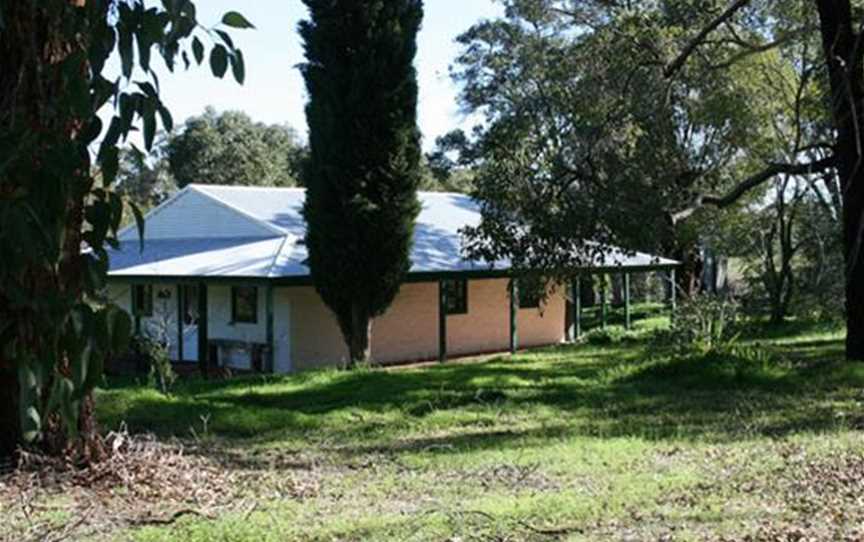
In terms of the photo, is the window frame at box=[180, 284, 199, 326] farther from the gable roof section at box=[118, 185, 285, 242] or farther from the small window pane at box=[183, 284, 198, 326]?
the gable roof section at box=[118, 185, 285, 242]

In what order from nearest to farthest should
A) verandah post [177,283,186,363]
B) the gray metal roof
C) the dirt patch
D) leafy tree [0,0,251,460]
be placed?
leafy tree [0,0,251,460] → the dirt patch → the gray metal roof → verandah post [177,283,186,363]

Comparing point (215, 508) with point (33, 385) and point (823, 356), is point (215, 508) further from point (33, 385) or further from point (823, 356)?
point (823, 356)

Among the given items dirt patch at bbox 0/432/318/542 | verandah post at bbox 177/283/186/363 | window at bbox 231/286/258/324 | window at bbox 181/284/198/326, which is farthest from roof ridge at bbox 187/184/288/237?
dirt patch at bbox 0/432/318/542

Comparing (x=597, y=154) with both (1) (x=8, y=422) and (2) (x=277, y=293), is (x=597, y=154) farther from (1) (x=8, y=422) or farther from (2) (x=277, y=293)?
(1) (x=8, y=422)

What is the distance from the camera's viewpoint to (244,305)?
2366 centimetres

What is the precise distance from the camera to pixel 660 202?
16828 mm

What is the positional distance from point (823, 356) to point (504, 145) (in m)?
6.40

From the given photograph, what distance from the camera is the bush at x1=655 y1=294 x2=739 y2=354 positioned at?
1688 cm

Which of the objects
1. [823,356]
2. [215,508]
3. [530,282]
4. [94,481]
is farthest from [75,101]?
[823,356]

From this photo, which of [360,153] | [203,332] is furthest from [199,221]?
[360,153]

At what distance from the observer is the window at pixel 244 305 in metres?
23.3

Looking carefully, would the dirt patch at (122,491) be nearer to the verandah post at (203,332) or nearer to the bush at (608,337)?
the verandah post at (203,332)

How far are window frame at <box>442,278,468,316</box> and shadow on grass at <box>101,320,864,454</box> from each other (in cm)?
937

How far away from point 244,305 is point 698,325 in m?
10.8
